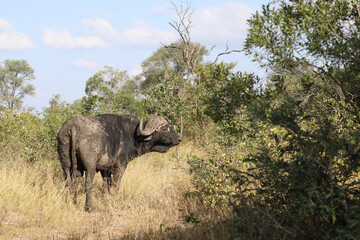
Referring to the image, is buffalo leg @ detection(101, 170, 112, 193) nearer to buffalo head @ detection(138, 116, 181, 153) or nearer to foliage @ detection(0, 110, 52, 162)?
buffalo head @ detection(138, 116, 181, 153)

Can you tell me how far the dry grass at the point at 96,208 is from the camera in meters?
6.40

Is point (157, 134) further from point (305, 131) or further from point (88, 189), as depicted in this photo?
point (305, 131)

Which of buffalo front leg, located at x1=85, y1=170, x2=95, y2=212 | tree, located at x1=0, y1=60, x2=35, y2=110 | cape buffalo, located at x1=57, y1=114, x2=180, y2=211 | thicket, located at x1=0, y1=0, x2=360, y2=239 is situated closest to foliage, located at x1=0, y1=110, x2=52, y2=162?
cape buffalo, located at x1=57, y1=114, x2=180, y2=211

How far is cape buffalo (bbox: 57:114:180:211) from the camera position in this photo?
7973 mm

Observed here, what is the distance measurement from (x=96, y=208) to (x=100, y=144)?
130 cm

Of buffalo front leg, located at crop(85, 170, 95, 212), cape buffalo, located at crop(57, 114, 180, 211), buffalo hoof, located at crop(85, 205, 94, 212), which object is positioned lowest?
buffalo hoof, located at crop(85, 205, 94, 212)

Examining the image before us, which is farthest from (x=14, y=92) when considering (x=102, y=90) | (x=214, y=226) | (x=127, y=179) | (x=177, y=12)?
(x=214, y=226)

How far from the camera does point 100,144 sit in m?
8.20

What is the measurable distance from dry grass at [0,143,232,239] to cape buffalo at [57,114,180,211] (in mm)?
476

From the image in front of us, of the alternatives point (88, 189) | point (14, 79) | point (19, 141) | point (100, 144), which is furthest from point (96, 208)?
point (14, 79)

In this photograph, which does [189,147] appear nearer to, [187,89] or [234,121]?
[187,89]

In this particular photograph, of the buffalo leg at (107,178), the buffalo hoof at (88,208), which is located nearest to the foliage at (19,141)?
the buffalo leg at (107,178)

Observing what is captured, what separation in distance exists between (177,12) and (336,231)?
59.4 ft

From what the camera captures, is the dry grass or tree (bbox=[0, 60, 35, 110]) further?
tree (bbox=[0, 60, 35, 110])
